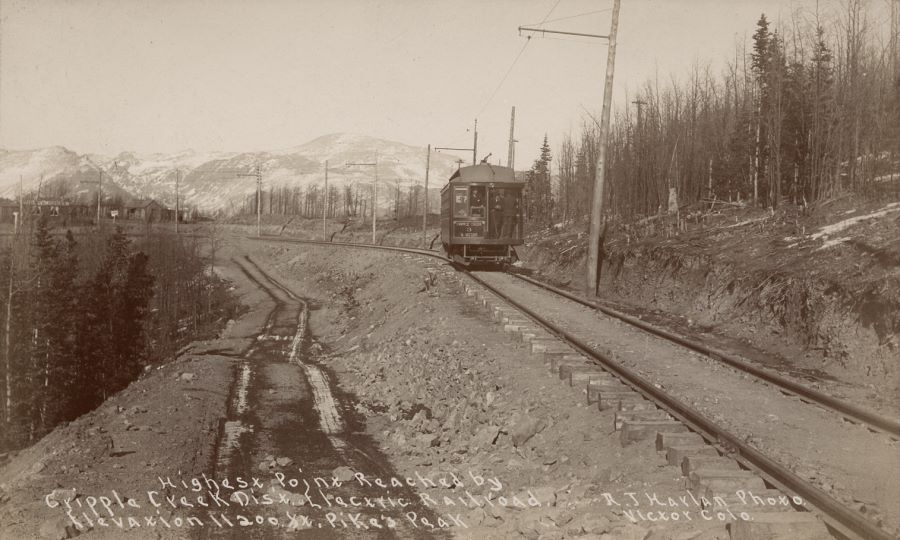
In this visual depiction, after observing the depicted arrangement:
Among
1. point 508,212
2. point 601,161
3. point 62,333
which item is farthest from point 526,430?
point 62,333

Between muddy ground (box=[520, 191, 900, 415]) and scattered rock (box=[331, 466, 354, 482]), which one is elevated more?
muddy ground (box=[520, 191, 900, 415])

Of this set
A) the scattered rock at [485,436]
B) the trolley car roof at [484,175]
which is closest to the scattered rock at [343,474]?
the scattered rock at [485,436]

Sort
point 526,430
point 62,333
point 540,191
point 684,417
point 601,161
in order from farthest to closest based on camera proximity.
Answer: point 540,191 → point 62,333 → point 601,161 → point 526,430 → point 684,417

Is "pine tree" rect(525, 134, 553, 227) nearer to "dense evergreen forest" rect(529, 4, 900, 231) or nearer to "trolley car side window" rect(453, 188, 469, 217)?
"dense evergreen forest" rect(529, 4, 900, 231)

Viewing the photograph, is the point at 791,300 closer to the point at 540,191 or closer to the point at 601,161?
the point at 601,161

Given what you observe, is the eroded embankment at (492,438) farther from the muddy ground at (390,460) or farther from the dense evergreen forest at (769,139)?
the dense evergreen forest at (769,139)

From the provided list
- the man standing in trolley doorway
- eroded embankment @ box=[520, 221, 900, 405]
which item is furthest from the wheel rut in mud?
the man standing in trolley doorway
